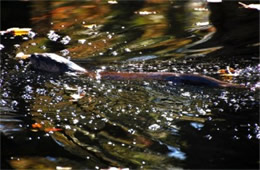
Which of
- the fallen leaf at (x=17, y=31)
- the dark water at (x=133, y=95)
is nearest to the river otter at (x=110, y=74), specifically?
the dark water at (x=133, y=95)

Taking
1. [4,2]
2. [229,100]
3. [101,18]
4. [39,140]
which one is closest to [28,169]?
[39,140]

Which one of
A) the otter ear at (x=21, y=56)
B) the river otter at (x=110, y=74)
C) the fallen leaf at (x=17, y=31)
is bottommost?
the river otter at (x=110, y=74)

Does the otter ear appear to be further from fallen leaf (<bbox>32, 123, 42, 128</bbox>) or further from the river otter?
fallen leaf (<bbox>32, 123, 42, 128</bbox>)

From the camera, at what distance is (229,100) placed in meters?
6.19

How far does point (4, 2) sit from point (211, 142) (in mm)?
9049

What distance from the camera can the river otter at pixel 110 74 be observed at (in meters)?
6.89

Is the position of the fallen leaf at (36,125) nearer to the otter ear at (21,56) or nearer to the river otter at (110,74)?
the river otter at (110,74)

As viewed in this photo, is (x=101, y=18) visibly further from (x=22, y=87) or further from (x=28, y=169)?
(x=28, y=169)

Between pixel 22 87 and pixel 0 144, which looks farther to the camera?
pixel 22 87

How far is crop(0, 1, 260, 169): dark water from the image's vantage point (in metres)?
4.73

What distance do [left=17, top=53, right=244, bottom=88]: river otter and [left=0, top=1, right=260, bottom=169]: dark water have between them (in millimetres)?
177

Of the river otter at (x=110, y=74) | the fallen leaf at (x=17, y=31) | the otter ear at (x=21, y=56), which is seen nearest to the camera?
the river otter at (x=110, y=74)

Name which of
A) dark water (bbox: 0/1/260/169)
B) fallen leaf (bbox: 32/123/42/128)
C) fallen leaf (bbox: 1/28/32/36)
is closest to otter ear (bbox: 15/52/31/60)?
dark water (bbox: 0/1/260/169)

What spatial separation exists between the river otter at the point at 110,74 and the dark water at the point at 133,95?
18 cm
